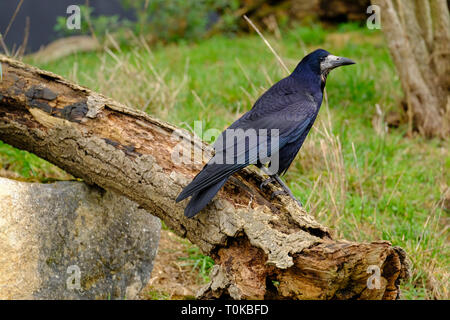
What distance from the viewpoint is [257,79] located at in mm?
4902

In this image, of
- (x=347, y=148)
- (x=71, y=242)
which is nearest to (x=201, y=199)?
(x=71, y=242)

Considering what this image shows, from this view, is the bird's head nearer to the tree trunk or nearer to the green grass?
the green grass

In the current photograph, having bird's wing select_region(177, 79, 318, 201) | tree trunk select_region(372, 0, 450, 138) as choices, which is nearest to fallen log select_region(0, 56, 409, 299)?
bird's wing select_region(177, 79, 318, 201)

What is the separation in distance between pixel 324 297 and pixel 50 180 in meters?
1.57

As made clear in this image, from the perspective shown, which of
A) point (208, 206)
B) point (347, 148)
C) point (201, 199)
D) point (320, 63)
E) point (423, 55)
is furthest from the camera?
point (423, 55)

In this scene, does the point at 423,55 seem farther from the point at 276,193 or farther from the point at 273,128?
the point at 276,193

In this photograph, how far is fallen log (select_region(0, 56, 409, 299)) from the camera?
198cm

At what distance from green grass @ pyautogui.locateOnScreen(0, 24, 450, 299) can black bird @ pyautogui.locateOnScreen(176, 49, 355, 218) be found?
51 centimetres

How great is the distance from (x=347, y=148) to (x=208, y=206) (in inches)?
78.3

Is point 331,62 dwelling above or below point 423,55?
below

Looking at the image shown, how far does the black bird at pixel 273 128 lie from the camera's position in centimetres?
219

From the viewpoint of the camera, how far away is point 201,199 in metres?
2.18

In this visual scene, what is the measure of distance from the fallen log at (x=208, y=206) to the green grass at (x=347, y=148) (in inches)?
34.4
